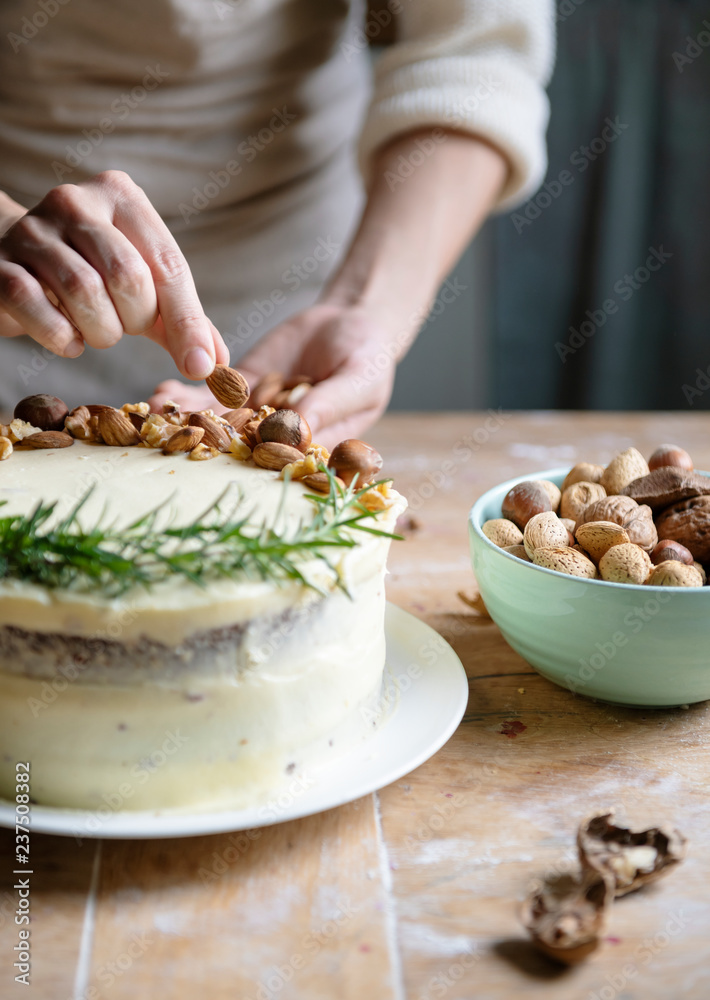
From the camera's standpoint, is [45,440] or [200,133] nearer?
[45,440]

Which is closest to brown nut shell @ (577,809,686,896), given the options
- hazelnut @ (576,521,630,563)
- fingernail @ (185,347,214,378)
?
hazelnut @ (576,521,630,563)

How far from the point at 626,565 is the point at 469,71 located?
0.90m

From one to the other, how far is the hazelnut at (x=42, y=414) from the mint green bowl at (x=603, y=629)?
0.39 meters

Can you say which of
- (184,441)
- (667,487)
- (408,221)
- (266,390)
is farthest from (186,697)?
(408,221)

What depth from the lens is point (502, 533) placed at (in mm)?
784

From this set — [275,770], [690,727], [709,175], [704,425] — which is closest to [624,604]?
[690,727]

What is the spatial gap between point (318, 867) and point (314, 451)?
33cm

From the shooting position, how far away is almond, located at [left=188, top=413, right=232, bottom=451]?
77 cm

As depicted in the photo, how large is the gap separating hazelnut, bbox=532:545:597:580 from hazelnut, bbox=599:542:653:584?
0.04ft

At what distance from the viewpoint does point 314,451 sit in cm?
76

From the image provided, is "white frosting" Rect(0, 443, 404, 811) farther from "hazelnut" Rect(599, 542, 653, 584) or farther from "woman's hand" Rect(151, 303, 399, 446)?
"woman's hand" Rect(151, 303, 399, 446)

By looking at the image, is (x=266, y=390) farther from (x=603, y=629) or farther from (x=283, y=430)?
(x=603, y=629)

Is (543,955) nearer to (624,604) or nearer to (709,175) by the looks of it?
(624,604)

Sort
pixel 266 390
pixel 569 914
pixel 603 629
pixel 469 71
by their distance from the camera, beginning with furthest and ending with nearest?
pixel 469 71 < pixel 266 390 < pixel 603 629 < pixel 569 914
